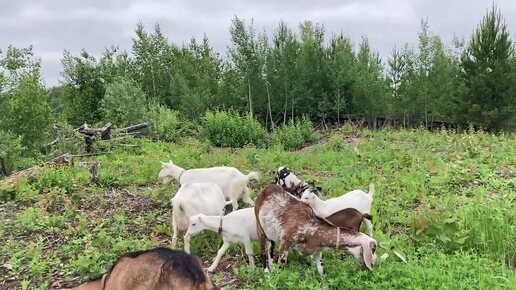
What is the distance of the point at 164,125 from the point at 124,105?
339 centimetres

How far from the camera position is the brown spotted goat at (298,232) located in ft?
11.9

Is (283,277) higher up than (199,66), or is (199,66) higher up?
(199,66)

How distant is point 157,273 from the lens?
111 inches

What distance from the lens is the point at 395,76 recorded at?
26.3 metres

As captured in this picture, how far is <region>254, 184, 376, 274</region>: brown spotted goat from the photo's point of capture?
364 centimetres

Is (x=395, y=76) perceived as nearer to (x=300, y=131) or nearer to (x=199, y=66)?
(x=199, y=66)

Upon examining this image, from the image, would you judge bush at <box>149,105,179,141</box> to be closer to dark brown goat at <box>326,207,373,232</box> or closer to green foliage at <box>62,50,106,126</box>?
green foliage at <box>62,50,106,126</box>

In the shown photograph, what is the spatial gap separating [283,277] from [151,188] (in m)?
3.99

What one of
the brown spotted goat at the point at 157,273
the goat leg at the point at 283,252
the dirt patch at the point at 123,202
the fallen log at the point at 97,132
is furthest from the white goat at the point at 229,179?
the fallen log at the point at 97,132

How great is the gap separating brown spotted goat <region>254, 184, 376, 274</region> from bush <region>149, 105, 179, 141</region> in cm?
1073

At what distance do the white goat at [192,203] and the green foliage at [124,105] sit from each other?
12.6 m

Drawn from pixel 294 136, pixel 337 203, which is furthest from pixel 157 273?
pixel 294 136

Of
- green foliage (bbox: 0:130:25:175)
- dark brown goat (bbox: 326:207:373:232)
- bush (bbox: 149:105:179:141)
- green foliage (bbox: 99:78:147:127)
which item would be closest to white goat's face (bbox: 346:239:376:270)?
dark brown goat (bbox: 326:207:373:232)

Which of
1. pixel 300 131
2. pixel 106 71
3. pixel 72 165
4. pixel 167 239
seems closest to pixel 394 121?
pixel 300 131
